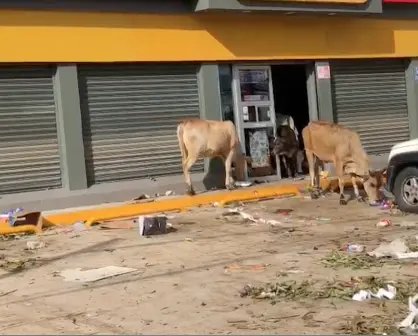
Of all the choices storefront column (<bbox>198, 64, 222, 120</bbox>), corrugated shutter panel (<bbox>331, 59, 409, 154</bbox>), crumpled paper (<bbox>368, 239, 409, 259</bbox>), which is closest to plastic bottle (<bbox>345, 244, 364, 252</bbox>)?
crumpled paper (<bbox>368, 239, 409, 259</bbox>)

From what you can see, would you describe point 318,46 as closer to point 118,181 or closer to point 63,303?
point 118,181

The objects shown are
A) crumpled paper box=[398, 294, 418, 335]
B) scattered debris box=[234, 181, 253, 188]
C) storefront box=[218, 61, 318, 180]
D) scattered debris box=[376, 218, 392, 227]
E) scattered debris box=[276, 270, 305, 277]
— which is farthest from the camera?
storefront box=[218, 61, 318, 180]

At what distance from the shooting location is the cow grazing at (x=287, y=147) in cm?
1681

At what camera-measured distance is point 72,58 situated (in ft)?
46.5

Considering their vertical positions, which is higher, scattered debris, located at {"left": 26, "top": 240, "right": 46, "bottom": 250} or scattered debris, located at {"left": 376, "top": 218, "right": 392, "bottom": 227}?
scattered debris, located at {"left": 26, "top": 240, "right": 46, "bottom": 250}

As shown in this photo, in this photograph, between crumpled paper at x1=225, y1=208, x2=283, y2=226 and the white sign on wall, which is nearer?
crumpled paper at x1=225, y1=208, x2=283, y2=226

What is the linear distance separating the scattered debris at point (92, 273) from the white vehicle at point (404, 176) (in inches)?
211

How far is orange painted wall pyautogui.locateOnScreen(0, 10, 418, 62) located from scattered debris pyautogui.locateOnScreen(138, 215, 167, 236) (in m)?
4.41

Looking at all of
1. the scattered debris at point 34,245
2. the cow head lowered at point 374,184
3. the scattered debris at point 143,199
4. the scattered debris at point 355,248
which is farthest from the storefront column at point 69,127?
the scattered debris at point 355,248

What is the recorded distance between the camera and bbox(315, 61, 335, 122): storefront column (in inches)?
688

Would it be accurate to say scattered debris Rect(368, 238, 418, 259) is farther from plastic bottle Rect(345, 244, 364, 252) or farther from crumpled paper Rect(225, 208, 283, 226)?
crumpled paper Rect(225, 208, 283, 226)

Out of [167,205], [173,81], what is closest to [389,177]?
[167,205]

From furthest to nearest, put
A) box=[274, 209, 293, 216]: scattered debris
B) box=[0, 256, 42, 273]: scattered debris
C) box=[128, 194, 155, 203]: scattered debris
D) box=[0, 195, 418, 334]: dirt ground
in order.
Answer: box=[128, 194, 155, 203]: scattered debris
box=[274, 209, 293, 216]: scattered debris
box=[0, 256, 42, 273]: scattered debris
box=[0, 195, 418, 334]: dirt ground

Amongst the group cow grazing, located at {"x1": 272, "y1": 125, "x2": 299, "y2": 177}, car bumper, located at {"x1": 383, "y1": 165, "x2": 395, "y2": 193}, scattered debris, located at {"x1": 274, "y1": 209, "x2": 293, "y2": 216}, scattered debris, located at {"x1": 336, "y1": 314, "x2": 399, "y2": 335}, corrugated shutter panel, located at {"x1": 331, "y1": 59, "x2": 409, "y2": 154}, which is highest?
corrugated shutter panel, located at {"x1": 331, "y1": 59, "x2": 409, "y2": 154}
